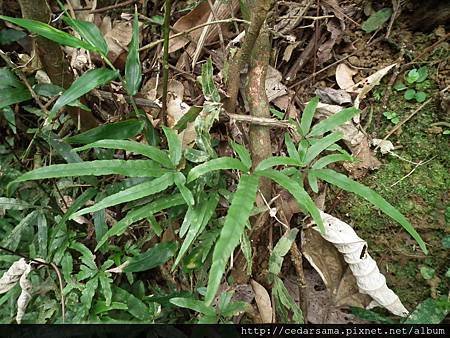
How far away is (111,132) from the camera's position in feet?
3.53

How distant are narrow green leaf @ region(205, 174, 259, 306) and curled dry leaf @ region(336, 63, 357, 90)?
678mm

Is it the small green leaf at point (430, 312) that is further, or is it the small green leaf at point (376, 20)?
the small green leaf at point (376, 20)

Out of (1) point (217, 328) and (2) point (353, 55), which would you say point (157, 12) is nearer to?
(2) point (353, 55)

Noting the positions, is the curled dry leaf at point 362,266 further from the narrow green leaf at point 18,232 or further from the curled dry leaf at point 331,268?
the narrow green leaf at point 18,232

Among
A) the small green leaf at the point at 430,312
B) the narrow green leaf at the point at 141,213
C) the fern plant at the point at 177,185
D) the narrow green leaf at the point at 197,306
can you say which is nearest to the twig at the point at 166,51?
the fern plant at the point at 177,185

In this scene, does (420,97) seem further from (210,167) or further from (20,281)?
(20,281)

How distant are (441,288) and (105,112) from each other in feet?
3.47

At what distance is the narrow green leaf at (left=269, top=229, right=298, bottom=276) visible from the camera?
1035 millimetres

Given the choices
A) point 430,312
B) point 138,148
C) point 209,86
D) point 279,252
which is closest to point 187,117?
point 209,86

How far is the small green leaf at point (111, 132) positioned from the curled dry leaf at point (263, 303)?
20.6 inches

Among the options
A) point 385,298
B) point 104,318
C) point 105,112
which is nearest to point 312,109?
point 385,298

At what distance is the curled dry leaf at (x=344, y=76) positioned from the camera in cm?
130

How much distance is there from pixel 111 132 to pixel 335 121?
1.87ft

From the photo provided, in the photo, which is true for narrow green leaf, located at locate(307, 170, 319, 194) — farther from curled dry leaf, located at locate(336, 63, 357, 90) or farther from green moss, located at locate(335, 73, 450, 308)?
curled dry leaf, located at locate(336, 63, 357, 90)
